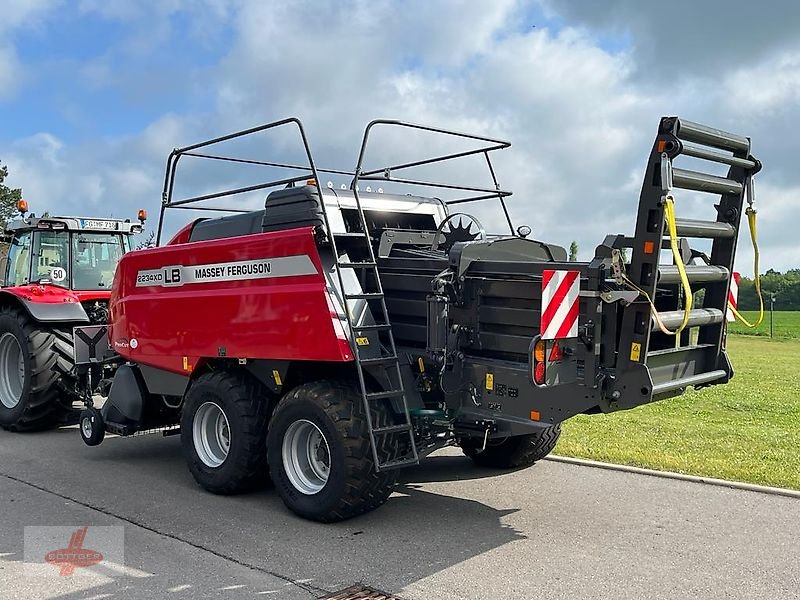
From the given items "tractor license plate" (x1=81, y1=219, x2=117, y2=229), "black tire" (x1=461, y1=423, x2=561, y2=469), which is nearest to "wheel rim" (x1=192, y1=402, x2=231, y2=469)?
"black tire" (x1=461, y1=423, x2=561, y2=469)

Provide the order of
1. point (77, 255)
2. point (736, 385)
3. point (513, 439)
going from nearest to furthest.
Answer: point (513, 439) < point (77, 255) < point (736, 385)

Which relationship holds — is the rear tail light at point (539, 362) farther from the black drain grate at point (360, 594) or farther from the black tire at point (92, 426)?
the black tire at point (92, 426)

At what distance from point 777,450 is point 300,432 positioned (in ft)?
16.7

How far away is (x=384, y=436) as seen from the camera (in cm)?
573

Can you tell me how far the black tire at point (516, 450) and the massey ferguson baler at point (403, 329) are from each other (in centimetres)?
7

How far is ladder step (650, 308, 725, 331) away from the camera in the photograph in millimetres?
5309

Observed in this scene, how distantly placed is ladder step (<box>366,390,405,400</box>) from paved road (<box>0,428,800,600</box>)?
0.93 m

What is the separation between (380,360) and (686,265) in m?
2.22

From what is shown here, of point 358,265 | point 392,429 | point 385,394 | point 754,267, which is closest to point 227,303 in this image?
point 358,265

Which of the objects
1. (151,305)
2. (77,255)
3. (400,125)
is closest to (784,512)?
(400,125)

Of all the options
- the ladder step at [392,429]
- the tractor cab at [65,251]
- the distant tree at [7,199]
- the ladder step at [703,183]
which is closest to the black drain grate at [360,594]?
the ladder step at [392,429]

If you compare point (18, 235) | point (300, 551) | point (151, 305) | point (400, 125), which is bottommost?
point (300, 551)

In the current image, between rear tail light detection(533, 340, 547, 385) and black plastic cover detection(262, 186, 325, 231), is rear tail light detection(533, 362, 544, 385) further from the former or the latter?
black plastic cover detection(262, 186, 325, 231)

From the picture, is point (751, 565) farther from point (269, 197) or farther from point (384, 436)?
point (269, 197)
